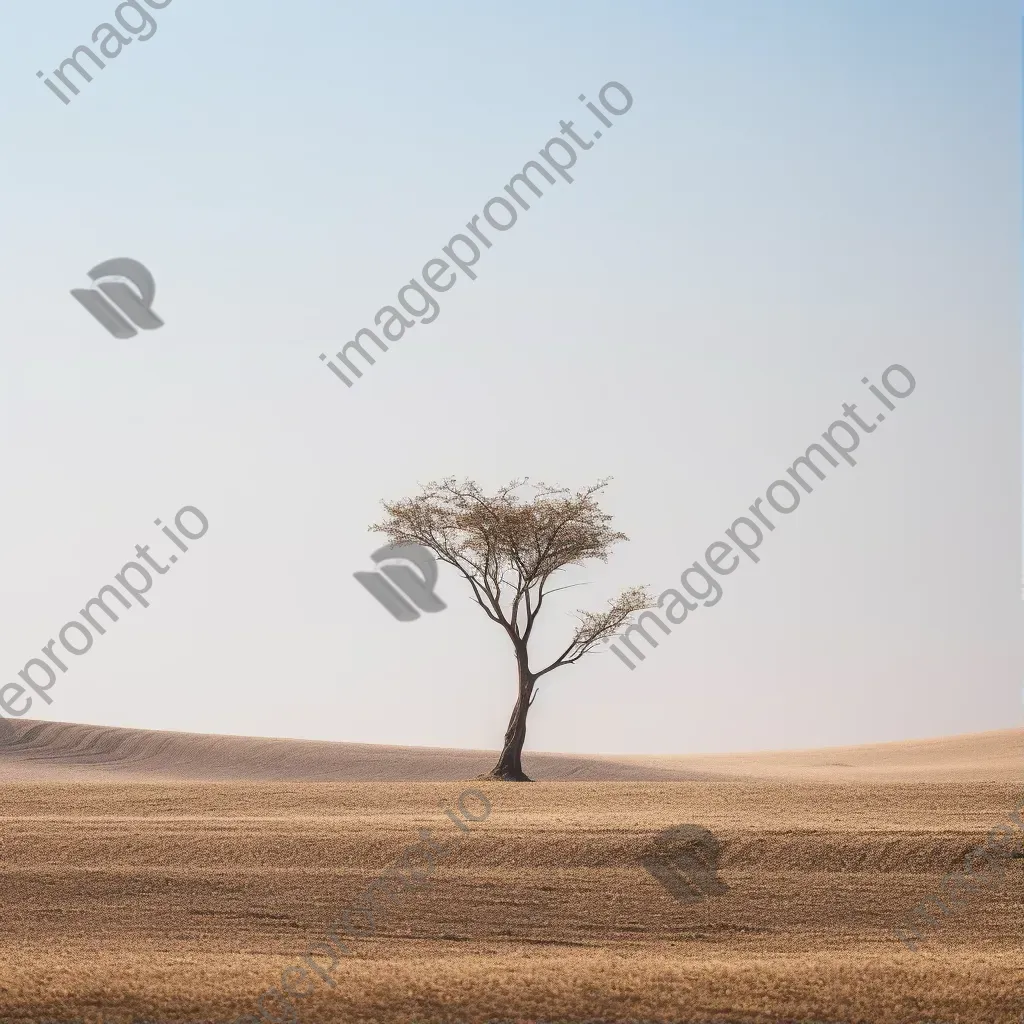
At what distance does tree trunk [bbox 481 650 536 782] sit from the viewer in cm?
3194

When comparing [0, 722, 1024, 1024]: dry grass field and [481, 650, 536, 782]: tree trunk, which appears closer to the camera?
[0, 722, 1024, 1024]: dry grass field

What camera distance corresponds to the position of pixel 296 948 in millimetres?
13906

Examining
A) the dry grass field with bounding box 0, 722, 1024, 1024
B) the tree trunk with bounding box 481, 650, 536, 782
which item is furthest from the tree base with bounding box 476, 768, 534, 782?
the dry grass field with bounding box 0, 722, 1024, 1024

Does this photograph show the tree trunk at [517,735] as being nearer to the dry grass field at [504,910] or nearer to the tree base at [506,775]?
the tree base at [506,775]

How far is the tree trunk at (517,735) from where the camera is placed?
31938 millimetres

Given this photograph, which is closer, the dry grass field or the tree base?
the dry grass field

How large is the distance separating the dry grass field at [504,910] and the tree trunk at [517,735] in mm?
6512

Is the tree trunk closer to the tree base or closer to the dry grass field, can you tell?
the tree base

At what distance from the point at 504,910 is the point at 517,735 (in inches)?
660

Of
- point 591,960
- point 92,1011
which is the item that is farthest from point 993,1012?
point 92,1011

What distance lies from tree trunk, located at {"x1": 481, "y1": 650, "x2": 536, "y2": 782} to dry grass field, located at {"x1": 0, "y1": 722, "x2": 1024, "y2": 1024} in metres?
6.51

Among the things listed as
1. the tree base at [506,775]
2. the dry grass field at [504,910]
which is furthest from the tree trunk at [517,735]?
the dry grass field at [504,910]

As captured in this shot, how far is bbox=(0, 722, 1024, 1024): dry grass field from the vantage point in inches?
472

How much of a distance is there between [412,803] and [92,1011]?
12.4 metres
